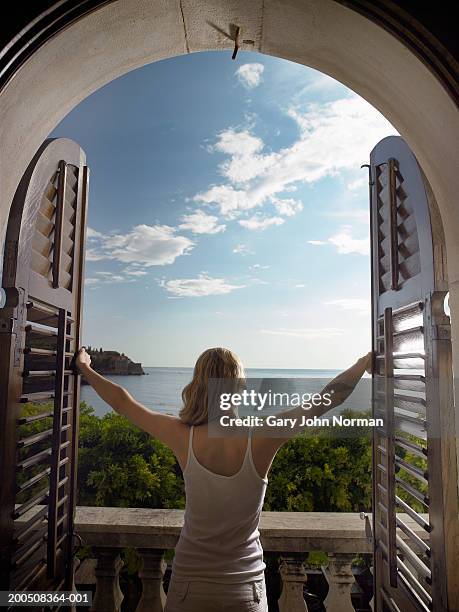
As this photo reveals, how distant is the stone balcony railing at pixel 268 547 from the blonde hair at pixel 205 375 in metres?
0.65

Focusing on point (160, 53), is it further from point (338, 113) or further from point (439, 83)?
point (338, 113)

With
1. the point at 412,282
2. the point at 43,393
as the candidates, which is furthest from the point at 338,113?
the point at 43,393

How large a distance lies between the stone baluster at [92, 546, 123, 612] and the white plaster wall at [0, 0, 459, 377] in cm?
141

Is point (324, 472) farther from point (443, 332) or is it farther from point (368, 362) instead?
point (443, 332)

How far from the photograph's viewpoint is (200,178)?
357cm

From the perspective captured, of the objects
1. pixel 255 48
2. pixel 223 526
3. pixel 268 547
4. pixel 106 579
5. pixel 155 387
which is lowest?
pixel 106 579

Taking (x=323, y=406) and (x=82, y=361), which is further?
(x=82, y=361)

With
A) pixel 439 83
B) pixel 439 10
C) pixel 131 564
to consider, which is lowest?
pixel 131 564

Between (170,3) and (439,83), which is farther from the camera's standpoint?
(170,3)

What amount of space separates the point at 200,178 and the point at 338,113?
1.22 metres

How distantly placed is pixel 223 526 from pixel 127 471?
2.21 meters

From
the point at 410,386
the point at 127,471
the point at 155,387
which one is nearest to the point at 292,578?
the point at 410,386

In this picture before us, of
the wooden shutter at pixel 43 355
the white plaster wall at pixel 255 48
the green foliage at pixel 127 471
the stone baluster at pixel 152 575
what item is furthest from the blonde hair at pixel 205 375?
the green foliage at pixel 127 471

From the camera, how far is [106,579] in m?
1.70
